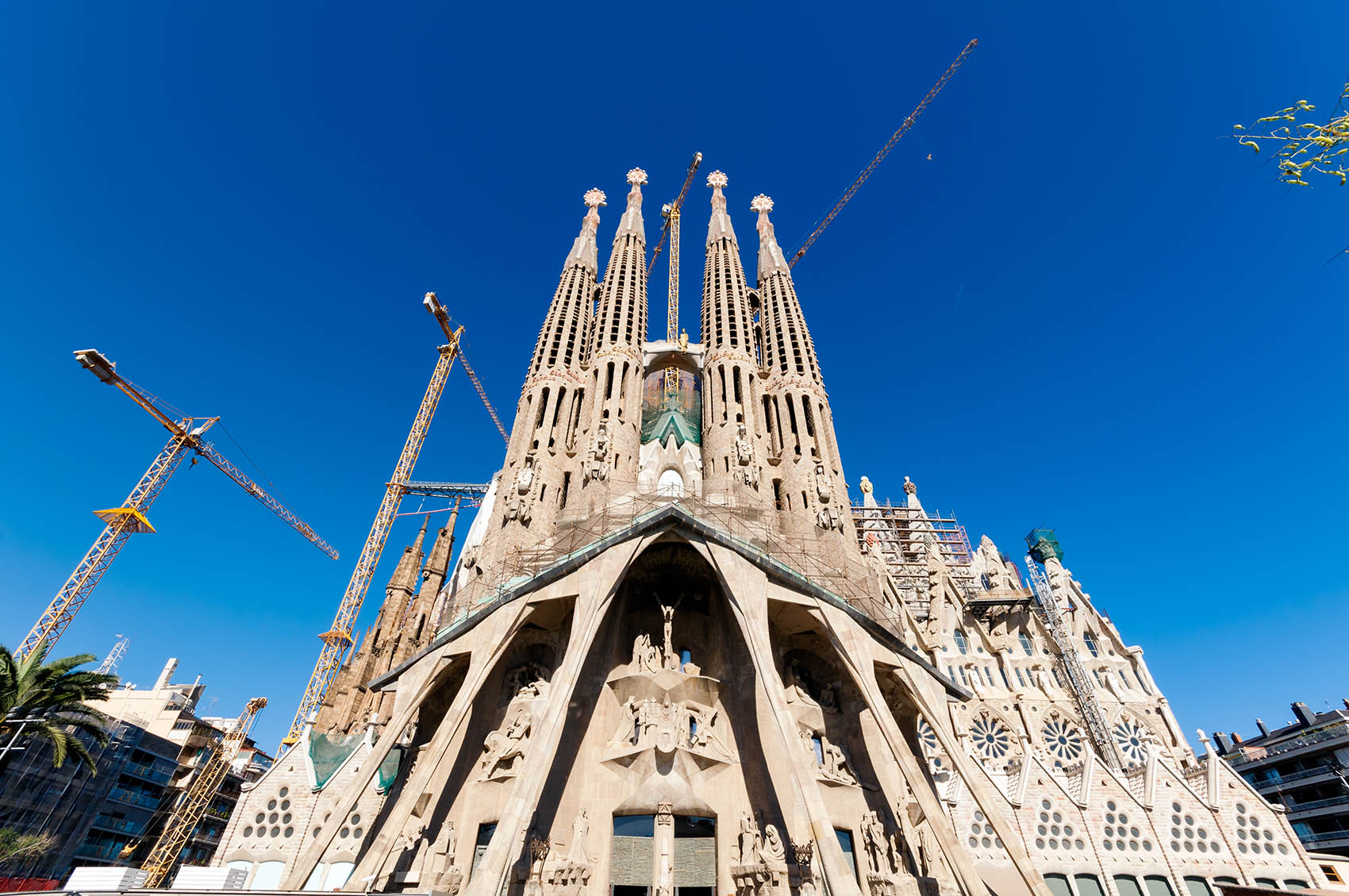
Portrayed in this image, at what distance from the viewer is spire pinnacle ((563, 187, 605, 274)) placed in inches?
1639

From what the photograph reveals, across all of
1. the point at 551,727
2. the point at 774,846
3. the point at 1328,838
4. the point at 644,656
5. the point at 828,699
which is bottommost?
the point at 774,846

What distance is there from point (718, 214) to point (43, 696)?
4513 cm

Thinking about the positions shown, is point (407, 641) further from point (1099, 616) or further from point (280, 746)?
point (1099, 616)

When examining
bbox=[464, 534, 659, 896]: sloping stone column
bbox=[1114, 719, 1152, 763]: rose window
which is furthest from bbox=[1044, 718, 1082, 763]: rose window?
Result: bbox=[464, 534, 659, 896]: sloping stone column

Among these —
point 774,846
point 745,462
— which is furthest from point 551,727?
point 745,462

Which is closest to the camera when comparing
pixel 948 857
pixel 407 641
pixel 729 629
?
pixel 948 857

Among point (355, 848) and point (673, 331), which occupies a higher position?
point (673, 331)

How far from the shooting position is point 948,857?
18.4 meters

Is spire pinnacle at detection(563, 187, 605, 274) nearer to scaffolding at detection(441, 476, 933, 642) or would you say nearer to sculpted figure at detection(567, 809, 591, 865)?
scaffolding at detection(441, 476, 933, 642)

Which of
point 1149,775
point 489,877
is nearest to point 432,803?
point 489,877

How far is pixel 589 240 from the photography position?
144ft

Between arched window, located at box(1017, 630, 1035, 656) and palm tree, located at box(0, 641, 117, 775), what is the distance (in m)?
45.7

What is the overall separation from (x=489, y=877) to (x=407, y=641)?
78.7 feet

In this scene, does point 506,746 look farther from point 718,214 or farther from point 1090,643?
point 718,214
